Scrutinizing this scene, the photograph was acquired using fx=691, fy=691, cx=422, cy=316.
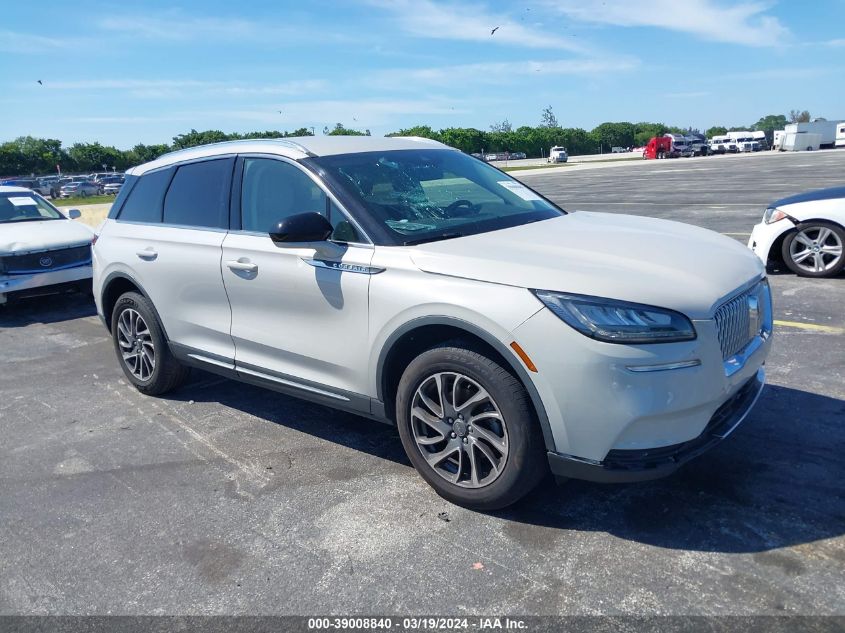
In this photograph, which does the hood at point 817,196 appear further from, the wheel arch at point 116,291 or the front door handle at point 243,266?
the wheel arch at point 116,291

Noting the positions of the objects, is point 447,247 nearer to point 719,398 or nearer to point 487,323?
point 487,323

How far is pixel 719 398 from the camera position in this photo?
117 inches

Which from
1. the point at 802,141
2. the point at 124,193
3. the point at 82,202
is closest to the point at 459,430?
the point at 124,193

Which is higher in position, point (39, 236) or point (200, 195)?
point (200, 195)

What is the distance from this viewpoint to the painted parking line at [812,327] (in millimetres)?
5848

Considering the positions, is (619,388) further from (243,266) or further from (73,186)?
(73,186)

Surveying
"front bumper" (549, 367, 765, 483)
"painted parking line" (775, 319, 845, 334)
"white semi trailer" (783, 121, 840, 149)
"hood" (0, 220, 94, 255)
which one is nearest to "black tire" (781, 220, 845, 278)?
"painted parking line" (775, 319, 845, 334)

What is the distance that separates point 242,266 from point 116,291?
1937 millimetres

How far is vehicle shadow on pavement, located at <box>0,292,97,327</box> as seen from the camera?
8.55 meters

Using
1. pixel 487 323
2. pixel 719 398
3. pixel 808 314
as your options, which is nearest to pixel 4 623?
pixel 487 323

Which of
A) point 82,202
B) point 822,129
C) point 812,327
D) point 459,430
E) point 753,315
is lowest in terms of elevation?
point 812,327

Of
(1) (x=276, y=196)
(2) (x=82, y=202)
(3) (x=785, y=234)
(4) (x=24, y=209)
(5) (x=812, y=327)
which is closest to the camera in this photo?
(1) (x=276, y=196)

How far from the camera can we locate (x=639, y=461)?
2.90 m

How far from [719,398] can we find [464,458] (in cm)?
119
